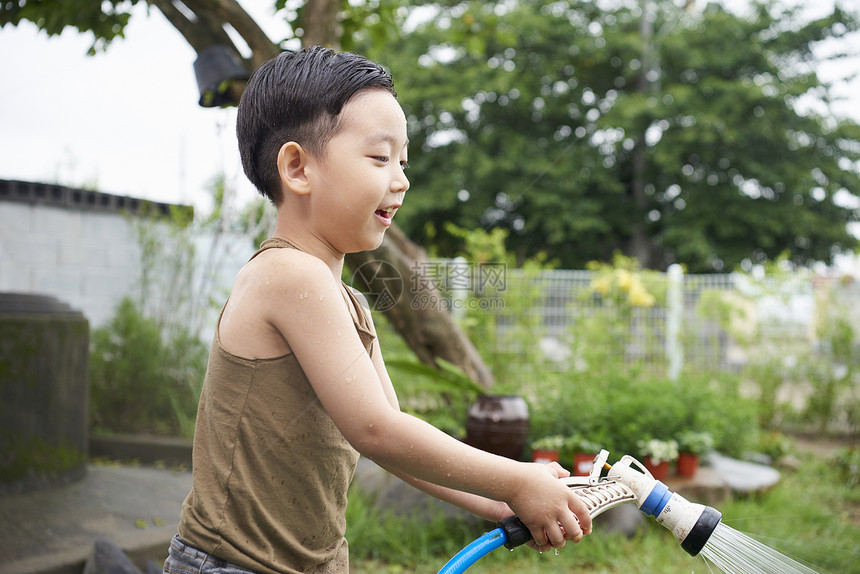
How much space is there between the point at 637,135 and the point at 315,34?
41.3ft

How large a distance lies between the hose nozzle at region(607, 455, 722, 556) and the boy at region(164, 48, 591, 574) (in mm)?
108

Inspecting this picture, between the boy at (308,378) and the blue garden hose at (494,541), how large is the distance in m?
0.03

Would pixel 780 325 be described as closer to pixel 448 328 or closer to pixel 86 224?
pixel 448 328

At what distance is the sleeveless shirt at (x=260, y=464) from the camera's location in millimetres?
930

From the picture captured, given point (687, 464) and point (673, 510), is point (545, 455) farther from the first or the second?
point (673, 510)

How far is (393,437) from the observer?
85 centimetres

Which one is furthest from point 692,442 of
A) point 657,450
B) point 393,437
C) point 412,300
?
point 393,437

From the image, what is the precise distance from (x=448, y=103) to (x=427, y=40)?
2649 mm

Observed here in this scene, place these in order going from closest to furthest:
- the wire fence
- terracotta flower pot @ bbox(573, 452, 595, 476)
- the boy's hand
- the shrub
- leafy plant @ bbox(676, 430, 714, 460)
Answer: the boy's hand < the shrub < terracotta flower pot @ bbox(573, 452, 595, 476) < leafy plant @ bbox(676, 430, 714, 460) < the wire fence

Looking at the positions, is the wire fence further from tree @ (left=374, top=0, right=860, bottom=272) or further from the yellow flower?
tree @ (left=374, top=0, right=860, bottom=272)

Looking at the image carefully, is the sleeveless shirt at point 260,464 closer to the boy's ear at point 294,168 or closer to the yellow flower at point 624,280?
the boy's ear at point 294,168

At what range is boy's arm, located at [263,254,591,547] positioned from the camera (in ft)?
2.78

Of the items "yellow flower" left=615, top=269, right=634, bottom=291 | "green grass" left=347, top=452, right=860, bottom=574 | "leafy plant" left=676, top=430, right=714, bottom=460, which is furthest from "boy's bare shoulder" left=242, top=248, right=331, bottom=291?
"yellow flower" left=615, top=269, right=634, bottom=291

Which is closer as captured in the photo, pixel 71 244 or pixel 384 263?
pixel 71 244
